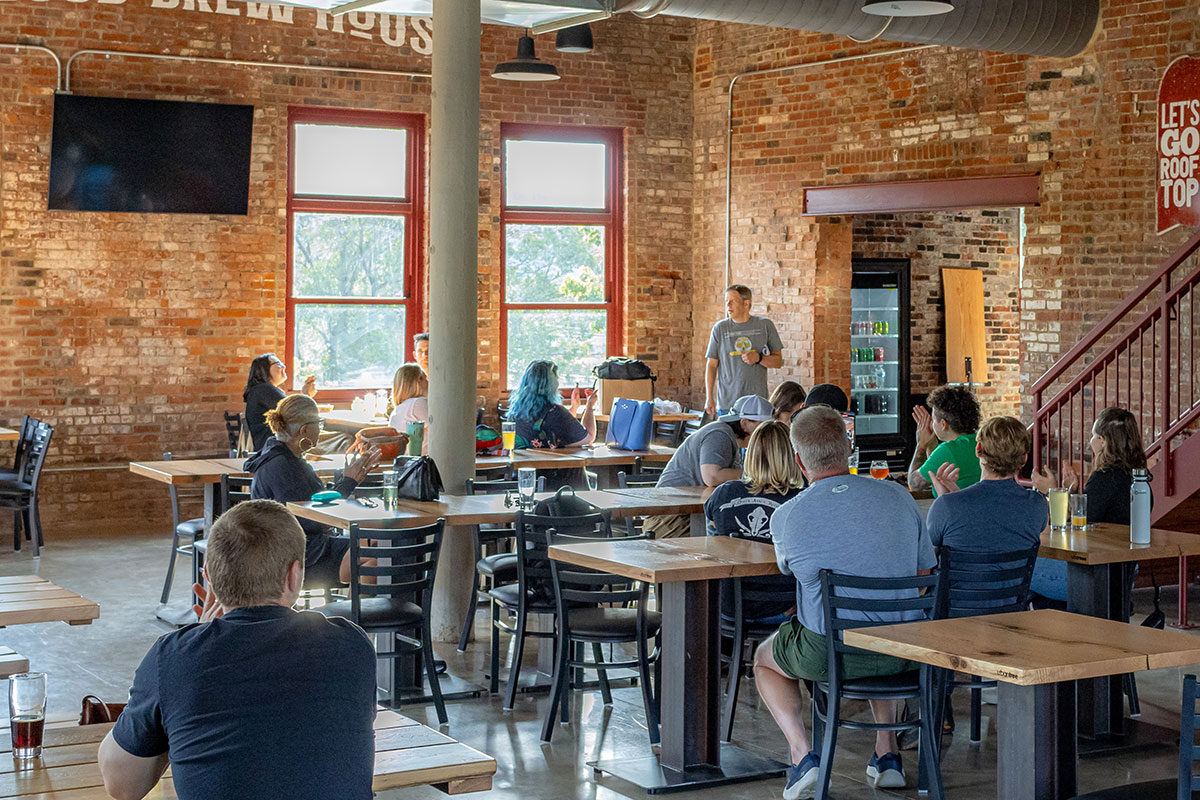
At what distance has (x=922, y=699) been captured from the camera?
15.7 ft

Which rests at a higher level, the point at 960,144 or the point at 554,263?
the point at 960,144

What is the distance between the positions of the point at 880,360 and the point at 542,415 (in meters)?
5.26

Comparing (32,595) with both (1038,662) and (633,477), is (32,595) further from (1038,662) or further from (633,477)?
(633,477)

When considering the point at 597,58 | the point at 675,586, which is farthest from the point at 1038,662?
the point at 597,58

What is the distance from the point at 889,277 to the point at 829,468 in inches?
349

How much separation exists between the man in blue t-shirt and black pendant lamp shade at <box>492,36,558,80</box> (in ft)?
24.1

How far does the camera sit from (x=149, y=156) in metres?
11.1

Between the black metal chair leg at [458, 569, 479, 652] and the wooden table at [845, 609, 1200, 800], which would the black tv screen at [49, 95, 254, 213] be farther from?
the wooden table at [845, 609, 1200, 800]

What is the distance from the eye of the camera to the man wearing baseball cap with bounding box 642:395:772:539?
723 centimetres

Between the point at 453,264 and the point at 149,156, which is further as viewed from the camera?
the point at 149,156

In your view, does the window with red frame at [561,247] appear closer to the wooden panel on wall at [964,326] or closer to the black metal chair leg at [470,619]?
the wooden panel on wall at [964,326]

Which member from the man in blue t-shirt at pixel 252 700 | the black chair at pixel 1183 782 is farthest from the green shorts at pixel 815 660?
the man in blue t-shirt at pixel 252 700

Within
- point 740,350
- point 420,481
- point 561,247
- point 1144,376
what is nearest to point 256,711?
point 420,481

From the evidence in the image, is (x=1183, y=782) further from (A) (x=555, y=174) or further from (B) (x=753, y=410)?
(A) (x=555, y=174)
